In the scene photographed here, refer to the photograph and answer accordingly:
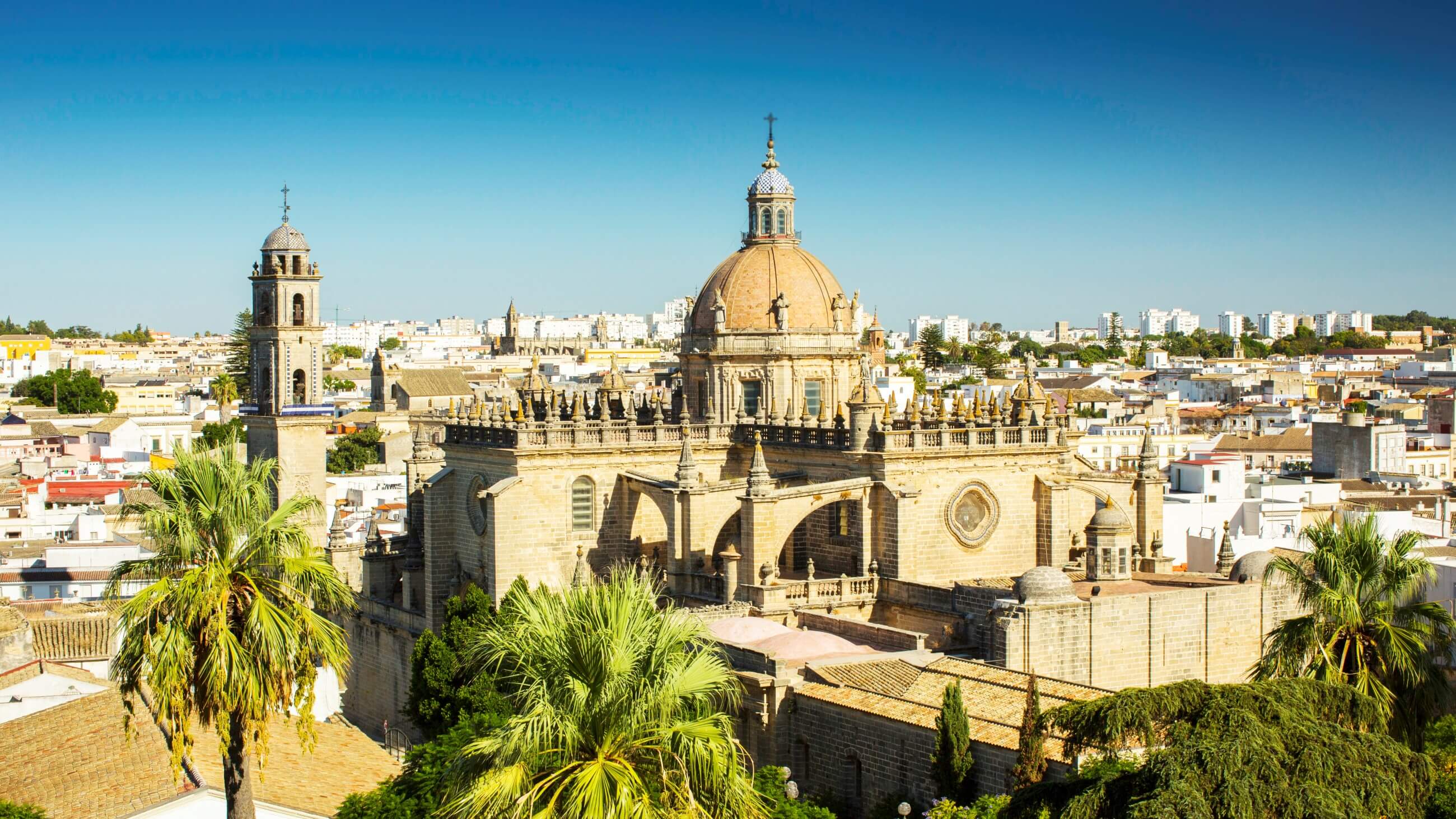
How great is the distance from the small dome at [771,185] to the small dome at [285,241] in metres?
16.6

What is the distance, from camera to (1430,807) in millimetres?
17219

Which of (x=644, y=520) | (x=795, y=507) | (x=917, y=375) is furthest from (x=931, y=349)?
(x=795, y=507)

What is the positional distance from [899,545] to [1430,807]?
17216 mm

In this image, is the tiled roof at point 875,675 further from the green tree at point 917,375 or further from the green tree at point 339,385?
the green tree at point 339,385

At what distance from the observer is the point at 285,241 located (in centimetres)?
5259

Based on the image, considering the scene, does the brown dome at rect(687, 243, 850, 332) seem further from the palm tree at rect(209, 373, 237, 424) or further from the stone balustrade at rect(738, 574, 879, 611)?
the palm tree at rect(209, 373, 237, 424)

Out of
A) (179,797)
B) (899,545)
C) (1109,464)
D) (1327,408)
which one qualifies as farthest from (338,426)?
(179,797)

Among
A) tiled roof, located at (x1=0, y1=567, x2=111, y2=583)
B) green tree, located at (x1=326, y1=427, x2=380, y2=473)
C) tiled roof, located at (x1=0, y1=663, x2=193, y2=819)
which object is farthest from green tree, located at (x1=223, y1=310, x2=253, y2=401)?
tiled roof, located at (x1=0, y1=663, x2=193, y2=819)

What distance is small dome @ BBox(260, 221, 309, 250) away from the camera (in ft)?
172

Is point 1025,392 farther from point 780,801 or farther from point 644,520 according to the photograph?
point 780,801

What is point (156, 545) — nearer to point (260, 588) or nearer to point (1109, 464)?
point (260, 588)

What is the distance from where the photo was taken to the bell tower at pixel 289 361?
5281 centimetres

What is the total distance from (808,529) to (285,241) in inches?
919

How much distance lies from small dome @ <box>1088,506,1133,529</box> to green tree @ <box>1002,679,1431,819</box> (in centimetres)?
1508
